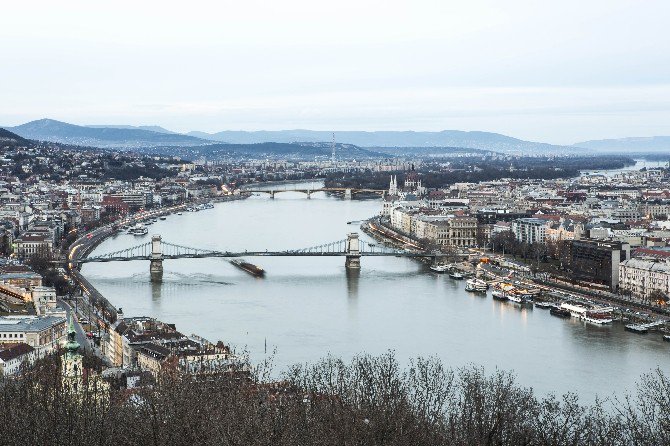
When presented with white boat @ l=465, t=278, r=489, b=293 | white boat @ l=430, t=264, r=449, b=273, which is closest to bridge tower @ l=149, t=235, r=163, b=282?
white boat @ l=430, t=264, r=449, b=273

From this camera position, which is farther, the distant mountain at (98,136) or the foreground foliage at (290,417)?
the distant mountain at (98,136)

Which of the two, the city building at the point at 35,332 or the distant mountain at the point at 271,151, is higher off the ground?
the distant mountain at the point at 271,151

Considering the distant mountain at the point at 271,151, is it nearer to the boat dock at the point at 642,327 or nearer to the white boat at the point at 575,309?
the white boat at the point at 575,309

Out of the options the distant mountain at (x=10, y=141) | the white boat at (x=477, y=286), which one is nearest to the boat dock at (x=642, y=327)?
the white boat at (x=477, y=286)

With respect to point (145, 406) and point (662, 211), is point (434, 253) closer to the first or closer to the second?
point (662, 211)

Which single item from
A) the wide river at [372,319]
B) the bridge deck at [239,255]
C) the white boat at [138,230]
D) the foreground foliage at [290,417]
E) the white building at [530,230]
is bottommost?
the wide river at [372,319]

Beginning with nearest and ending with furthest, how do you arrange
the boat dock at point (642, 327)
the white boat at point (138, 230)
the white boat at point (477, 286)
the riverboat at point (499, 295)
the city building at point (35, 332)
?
the city building at point (35, 332)
the boat dock at point (642, 327)
the riverboat at point (499, 295)
the white boat at point (477, 286)
the white boat at point (138, 230)

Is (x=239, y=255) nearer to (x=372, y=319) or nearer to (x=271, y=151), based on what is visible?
(x=372, y=319)

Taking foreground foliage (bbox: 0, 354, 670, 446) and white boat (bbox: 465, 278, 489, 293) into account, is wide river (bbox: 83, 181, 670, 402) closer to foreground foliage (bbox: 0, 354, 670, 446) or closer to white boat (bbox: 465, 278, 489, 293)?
white boat (bbox: 465, 278, 489, 293)
